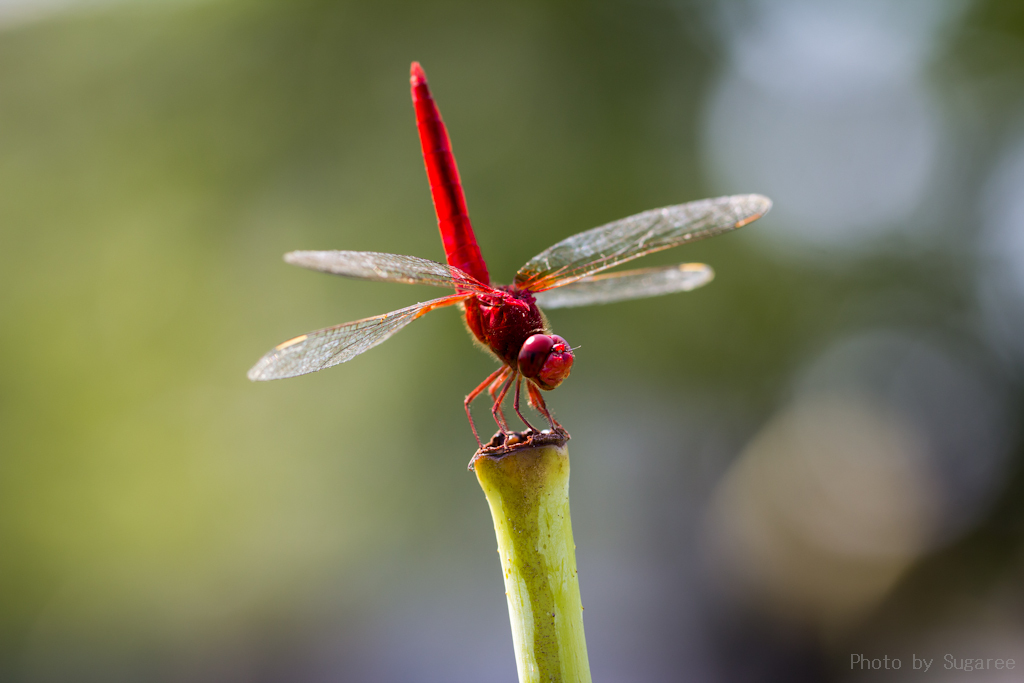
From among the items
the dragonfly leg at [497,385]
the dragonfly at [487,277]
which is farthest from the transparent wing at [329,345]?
the dragonfly leg at [497,385]

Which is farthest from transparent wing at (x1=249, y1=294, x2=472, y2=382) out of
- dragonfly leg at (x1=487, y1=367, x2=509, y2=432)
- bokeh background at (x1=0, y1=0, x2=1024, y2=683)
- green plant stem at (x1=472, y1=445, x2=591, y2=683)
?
bokeh background at (x1=0, y1=0, x2=1024, y2=683)

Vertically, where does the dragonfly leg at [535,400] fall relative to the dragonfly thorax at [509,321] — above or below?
below

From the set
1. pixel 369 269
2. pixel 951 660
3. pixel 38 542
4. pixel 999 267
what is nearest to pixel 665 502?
pixel 951 660

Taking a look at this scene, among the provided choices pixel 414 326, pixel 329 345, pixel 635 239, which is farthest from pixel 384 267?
pixel 414 326

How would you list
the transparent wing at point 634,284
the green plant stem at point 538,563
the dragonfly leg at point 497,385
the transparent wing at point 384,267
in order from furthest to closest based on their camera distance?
the transparent wing at point 634,284, the dragonfly leg at point 497,385, the transparent wing at point 384,267, the green plant stem at point 538,563

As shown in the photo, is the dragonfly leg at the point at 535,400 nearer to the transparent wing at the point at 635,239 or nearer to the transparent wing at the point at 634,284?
the transparent wing at the point at 635,239

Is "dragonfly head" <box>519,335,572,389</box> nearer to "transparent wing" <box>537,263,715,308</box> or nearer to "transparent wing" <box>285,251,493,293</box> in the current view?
"transparent wing" <box>285,251,493,293</box>

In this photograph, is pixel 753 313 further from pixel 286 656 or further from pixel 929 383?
pixel 286 656
